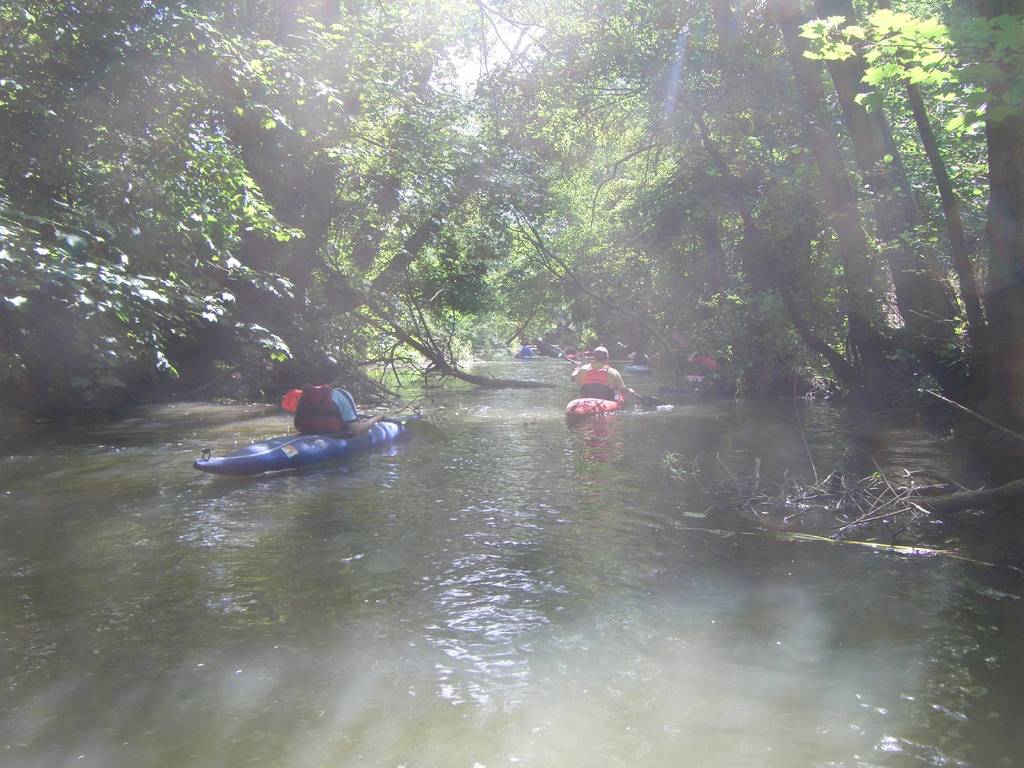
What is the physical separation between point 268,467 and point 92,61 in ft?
13.7

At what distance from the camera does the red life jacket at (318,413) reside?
10.0 m

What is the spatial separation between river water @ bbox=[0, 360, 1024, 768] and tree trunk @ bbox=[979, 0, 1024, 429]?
59.0 inches

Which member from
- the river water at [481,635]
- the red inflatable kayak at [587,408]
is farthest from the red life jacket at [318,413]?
the red inflatable kayak at [587,408]

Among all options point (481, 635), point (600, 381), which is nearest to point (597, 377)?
point (600, 381)

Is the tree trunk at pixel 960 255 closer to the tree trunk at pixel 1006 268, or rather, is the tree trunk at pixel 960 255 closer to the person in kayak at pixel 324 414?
the tree trunk at pixel 1006 268

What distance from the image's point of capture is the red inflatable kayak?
42.5ft

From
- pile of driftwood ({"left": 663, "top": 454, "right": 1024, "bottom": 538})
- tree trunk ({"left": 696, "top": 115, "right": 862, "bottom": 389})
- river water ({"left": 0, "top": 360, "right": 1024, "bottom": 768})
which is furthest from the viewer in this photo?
tree trunk ({"left": 696, "top": 115, "right": 862, "bottom": 389})

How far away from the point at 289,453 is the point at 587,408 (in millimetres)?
5589

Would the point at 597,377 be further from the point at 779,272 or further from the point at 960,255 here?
the point at 960,255

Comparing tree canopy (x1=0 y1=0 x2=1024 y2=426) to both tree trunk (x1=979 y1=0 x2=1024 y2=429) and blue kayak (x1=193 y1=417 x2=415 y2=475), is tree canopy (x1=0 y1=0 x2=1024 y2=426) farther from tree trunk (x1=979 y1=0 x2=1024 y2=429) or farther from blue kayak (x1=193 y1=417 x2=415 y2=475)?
blue kayak (x1=193 y1=417 x2=415 y2=475)

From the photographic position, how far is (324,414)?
10.0 metres

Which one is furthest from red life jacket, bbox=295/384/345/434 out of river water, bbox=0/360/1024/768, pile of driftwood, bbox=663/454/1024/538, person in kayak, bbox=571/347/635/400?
person in kayak, bbox=571/347/635/400

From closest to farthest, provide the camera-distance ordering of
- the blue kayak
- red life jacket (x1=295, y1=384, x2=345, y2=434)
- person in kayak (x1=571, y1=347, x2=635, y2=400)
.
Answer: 1. the blue kayak
2. red life jacket (x1=295, y1=384, x2=345, y2=434)
3. person in kayak (x1=571, y1=347, x2=635, y2=400)

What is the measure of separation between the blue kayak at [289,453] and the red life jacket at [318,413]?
8.1 inches
